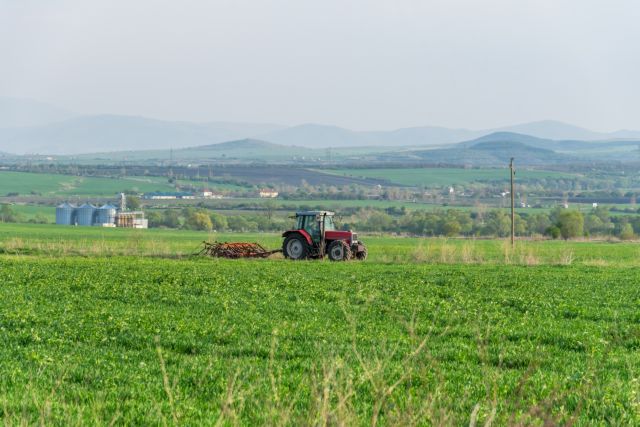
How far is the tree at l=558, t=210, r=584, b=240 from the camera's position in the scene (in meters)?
82.6

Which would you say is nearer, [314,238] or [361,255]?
[314,238]

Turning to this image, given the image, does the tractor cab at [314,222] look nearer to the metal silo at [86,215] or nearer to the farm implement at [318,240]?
the farm implement at [318,240]

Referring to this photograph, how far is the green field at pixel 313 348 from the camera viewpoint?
9.21 meters

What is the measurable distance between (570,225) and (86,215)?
171ft

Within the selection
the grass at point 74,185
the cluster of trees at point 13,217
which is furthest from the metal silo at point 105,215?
the grass at point 74,185

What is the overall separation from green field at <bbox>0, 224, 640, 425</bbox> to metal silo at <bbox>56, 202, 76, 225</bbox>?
7348cm

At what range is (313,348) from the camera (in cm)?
1397

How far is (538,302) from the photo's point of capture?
2134cm

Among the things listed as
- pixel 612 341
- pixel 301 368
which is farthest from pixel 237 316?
pixel 612 341

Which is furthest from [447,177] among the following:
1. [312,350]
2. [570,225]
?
[312,350]

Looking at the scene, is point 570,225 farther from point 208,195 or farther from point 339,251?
point 208,195

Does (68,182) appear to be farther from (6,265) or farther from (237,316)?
(237,316)

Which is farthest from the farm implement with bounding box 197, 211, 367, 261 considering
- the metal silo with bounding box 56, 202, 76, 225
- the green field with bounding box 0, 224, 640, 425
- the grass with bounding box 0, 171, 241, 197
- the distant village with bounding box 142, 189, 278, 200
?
the grass with bounding box 0, 171, 241, 197

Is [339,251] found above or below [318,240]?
below
